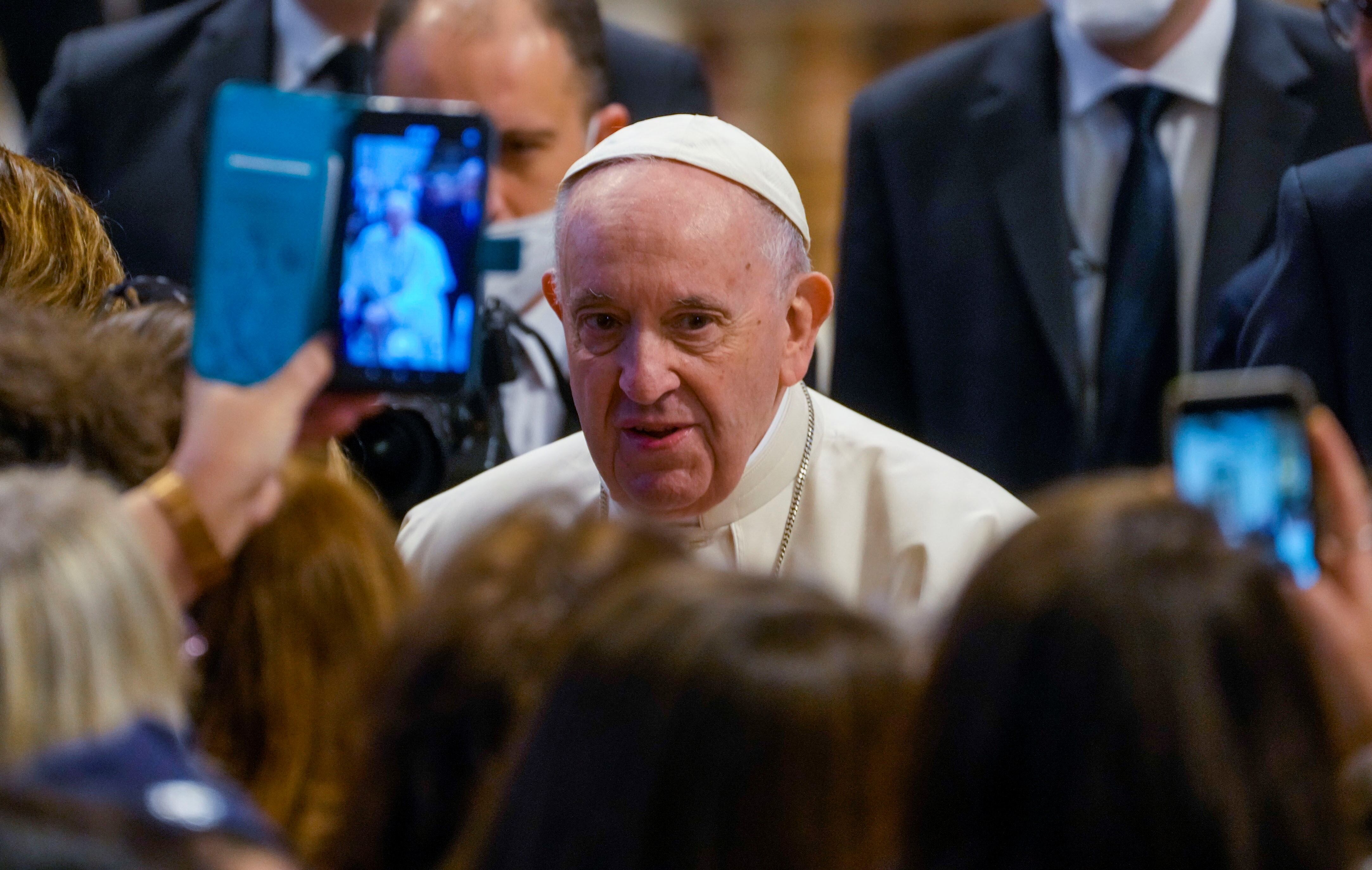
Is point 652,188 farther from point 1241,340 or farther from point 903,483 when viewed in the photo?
point 1241,340

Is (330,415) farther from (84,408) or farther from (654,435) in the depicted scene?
(654,435)

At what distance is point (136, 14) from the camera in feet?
18.1

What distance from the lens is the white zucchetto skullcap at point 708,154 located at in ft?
10.5

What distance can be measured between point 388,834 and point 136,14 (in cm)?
452

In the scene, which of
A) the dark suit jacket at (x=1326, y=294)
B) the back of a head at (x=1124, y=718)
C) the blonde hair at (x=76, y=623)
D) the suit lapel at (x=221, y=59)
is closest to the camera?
the back of a head at (x=1124, y=718)

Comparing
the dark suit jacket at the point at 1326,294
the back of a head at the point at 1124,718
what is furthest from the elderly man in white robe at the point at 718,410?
the back of a head at the point at 1124,718

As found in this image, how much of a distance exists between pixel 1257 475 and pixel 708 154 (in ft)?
5.42

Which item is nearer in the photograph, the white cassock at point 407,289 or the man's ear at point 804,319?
the white cassock at point 407,289

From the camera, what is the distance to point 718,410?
3.14 meters

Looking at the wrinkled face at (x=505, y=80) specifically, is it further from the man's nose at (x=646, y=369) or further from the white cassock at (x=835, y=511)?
the man's nose at (x=646, y=369)

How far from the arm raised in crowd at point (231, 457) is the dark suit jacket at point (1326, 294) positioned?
1933 millimetres

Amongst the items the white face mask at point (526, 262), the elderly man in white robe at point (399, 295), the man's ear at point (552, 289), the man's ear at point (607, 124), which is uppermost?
the man's ear at point (607, 124)

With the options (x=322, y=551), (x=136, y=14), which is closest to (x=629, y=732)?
(x=322, y=551)

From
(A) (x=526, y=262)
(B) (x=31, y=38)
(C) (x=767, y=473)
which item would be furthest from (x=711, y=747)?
(B) (x=31, y=38)
